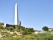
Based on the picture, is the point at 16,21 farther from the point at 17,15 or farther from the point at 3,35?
the point at 3,35

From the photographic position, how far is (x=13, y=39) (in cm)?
4019

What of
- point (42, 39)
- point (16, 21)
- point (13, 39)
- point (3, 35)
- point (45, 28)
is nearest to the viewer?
point (42, 39)

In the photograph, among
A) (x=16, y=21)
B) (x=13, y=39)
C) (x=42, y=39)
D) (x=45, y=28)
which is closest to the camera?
(x=42, y=39)

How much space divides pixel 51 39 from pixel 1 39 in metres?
9.92

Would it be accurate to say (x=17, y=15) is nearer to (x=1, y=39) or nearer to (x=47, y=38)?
(x=1, y=39)

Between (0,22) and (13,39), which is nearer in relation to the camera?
(13,39)

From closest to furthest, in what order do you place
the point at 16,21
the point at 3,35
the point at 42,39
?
the point at 42,39
the point at 3,35
the point at 16,21

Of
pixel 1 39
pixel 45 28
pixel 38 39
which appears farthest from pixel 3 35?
pixel 45 28

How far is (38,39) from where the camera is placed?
35.8 metres

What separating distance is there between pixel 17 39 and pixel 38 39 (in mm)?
5636

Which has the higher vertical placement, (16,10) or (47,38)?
(16,10)

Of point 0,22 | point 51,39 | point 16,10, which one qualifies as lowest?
point 51,39

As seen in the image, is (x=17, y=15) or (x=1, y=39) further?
(x=17, y=15)

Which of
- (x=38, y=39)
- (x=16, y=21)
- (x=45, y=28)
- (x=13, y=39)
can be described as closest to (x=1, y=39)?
(x=13, y=39)
